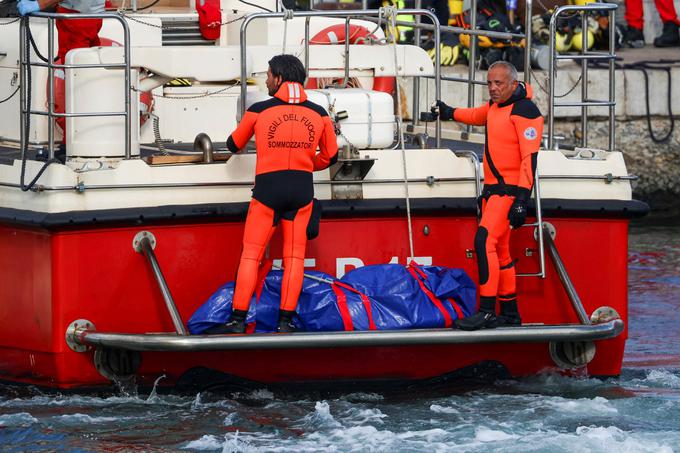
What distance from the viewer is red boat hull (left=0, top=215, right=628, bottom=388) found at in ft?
22.8

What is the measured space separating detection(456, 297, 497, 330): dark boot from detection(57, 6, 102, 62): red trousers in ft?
7.99

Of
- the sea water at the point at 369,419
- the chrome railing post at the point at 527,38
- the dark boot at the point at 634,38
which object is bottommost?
the sea water at the point at 369,419

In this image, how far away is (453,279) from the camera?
23.4 ft

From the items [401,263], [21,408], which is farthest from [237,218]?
[21,408]

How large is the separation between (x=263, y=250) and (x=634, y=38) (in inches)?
408

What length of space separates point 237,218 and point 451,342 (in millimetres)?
1186

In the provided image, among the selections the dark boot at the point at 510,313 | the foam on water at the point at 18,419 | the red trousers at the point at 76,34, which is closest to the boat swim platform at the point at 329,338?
the dark boot at the point at 510,313

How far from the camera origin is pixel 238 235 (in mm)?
7133

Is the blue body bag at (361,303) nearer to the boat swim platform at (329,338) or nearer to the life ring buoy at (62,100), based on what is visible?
the boat swim platform at (329,338)

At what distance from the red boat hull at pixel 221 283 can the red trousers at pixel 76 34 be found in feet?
3.65

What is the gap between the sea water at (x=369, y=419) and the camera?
252 inches

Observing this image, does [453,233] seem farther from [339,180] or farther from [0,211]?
[0,211]

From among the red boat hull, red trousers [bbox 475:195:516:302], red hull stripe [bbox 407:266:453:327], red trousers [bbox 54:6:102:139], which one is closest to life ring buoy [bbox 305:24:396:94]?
red trousers [bbox 54:6:102:139]

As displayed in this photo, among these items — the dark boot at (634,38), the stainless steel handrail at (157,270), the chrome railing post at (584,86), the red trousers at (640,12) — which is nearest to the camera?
the stainless steel handrail at (157,270)
